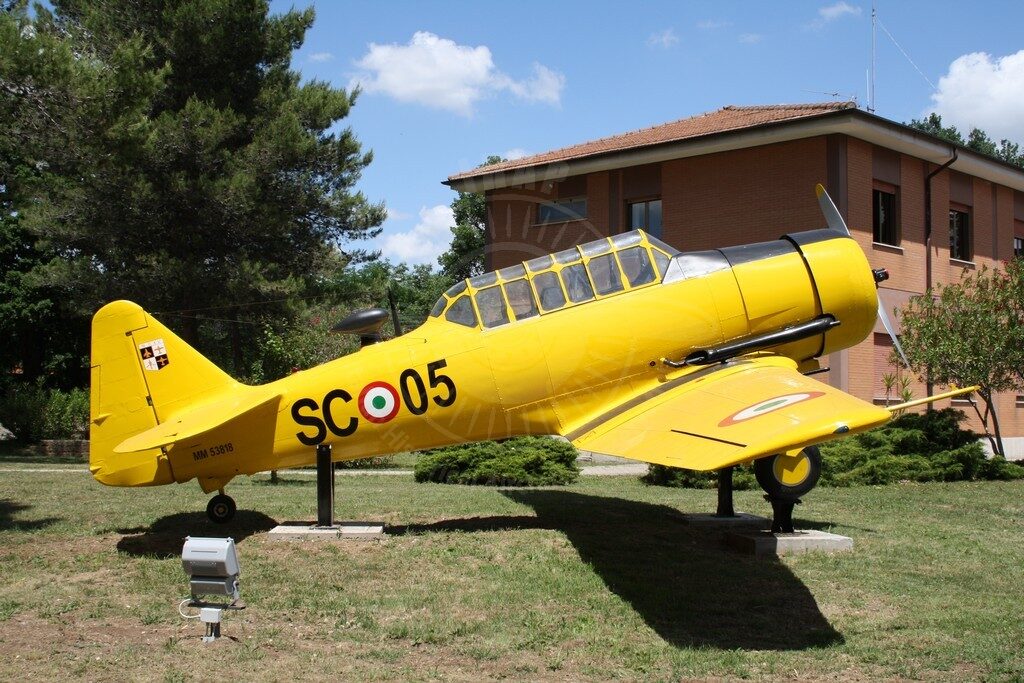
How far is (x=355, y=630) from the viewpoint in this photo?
7207 mm

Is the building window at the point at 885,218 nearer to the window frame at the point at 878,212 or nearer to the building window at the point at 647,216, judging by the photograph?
the window frame at the point at 878,212

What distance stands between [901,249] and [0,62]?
885 inches

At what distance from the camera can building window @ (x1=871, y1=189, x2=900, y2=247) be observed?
976 inches

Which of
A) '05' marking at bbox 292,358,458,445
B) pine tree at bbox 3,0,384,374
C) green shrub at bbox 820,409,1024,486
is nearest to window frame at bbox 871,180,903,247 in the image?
green shrub at bbox 820,409,1024,486

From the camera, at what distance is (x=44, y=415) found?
27.7 meters

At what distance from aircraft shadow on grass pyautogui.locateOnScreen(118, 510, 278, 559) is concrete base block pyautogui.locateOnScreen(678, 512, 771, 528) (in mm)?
5288

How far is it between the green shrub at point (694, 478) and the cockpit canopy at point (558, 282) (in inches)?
253

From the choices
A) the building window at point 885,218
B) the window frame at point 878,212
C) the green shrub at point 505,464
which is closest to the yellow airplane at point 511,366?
the green shrub at point 505,464

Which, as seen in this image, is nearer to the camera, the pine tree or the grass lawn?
the grass lawn

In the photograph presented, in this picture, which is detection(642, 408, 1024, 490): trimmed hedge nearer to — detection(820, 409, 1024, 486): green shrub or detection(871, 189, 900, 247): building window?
detection(820, 409, 1024, 486): green shrub

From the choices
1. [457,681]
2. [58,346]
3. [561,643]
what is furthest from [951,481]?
[58,346]

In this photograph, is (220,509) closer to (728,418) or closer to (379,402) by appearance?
(379,402)

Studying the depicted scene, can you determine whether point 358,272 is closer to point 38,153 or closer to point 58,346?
point 58,346

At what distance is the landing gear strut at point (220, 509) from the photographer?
10.4 meters
